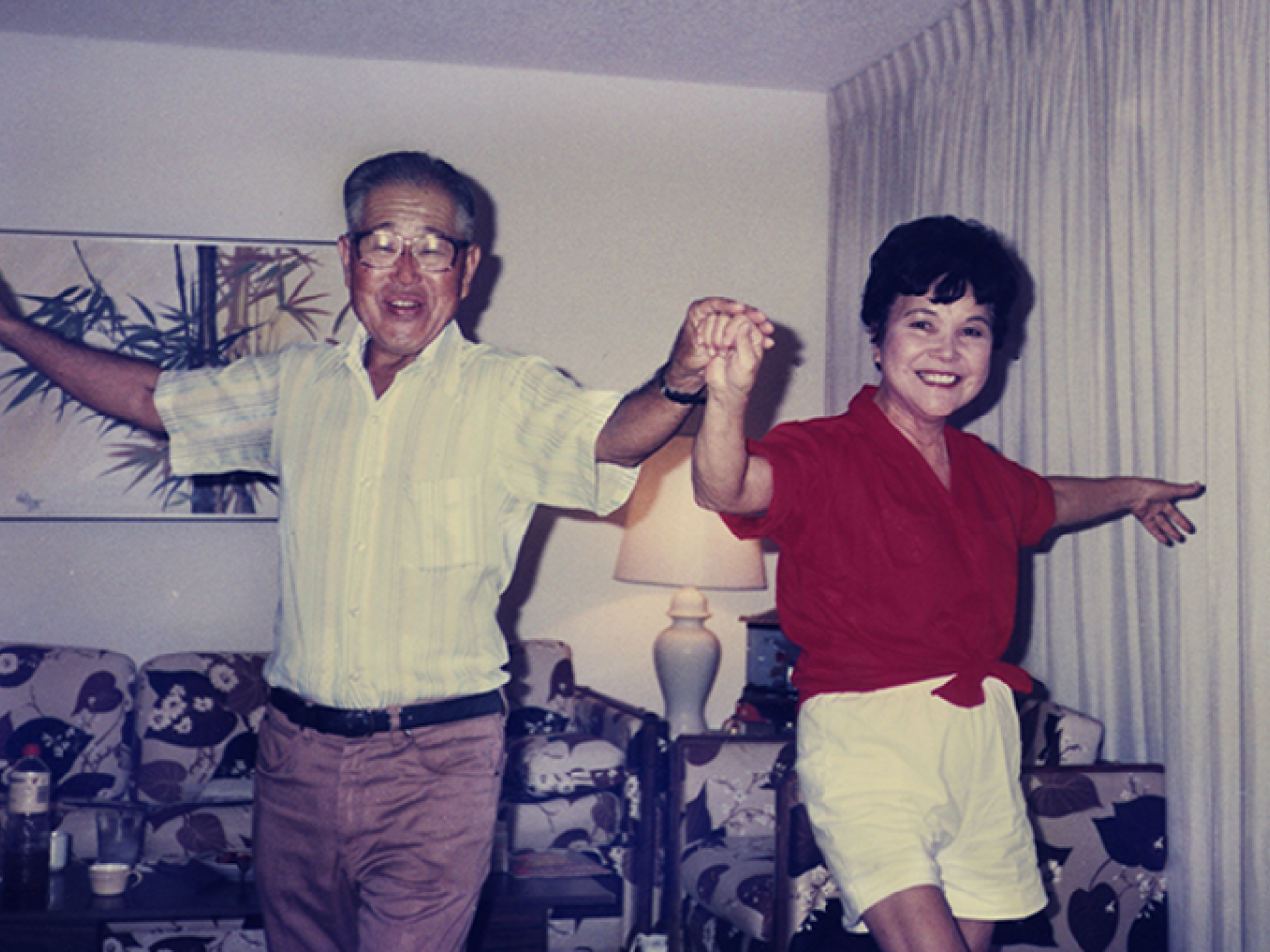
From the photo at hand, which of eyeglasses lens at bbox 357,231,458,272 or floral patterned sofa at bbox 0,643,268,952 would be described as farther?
floral patterned sofa at bbox 0,643,268,952

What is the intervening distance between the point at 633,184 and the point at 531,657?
1675 mm

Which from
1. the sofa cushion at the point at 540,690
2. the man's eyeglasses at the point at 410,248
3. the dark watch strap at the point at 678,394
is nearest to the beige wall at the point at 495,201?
the sofa cushion at the point at 540,690

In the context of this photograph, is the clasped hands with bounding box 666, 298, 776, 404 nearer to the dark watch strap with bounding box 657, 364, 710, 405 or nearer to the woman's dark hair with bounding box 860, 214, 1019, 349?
the dark watch strap with bounding box 657, 364, 710, 405

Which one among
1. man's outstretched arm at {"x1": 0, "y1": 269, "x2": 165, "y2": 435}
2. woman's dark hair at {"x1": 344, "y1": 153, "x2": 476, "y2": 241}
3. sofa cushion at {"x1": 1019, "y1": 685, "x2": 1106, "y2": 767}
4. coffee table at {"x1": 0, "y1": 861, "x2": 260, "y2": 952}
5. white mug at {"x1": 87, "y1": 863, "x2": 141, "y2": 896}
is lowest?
coffee table at {"x1": 0, "y1": 861, "x2": 260, "y2": 952}

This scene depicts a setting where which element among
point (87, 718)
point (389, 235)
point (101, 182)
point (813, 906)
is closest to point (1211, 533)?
point (813, 906)

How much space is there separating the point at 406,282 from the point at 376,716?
620 millimetres

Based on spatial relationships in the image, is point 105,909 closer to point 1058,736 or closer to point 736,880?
point 736,880

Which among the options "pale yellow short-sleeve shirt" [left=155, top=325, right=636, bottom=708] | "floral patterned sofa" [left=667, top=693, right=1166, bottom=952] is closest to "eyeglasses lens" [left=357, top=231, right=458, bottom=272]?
"pale yellow short-sleeve shirt" [left=155, top=325, right=636, bottom=708]

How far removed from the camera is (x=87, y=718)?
143 inches

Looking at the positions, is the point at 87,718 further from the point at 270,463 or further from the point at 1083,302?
the point at 1083,302

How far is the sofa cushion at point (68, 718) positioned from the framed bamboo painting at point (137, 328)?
527mm

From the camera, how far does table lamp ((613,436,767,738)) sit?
12.2ft

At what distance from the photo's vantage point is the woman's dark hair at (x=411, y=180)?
183 cm

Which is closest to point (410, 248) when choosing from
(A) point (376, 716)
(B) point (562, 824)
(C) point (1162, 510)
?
(A) point (376, 716)
